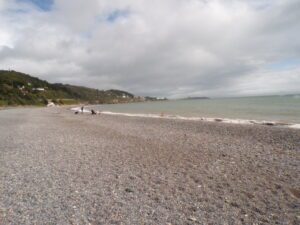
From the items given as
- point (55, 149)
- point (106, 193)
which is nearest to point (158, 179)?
point (106, 193)

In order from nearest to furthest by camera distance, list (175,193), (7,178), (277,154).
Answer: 1. (175,193)
2. (7,178)
3. (277,154)

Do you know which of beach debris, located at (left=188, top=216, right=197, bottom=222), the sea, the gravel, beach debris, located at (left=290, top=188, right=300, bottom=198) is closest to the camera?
beach debris, located at (left=188, top=216, right=197, bottom=222)

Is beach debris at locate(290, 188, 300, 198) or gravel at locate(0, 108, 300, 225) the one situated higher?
beach debris at locate(290, 188, 300, 198)

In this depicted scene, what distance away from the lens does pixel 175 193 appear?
6.14 metres

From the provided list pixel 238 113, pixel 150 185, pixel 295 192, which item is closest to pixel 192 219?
pixel 150 185

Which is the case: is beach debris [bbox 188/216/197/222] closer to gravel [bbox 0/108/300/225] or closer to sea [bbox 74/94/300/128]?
gravel [bbox 0/108/300/225]

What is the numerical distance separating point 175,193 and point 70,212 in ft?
8.25

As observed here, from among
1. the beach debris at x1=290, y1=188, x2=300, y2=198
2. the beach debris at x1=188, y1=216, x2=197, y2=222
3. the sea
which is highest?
the sea

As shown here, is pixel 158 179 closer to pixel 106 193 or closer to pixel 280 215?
pixel 106 193

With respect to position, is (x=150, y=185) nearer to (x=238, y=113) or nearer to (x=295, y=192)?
(x=295, y=192)

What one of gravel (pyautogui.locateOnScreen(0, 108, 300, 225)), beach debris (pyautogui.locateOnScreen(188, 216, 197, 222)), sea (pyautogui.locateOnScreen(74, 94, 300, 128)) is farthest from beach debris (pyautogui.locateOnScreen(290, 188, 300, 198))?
sea (pyautogui.locateOnScreen(74, 94, 300, 128))

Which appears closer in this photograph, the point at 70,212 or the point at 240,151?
the point at 70,212

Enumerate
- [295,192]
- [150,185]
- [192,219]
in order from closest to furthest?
[192,219] < [295,192] < [150,185]

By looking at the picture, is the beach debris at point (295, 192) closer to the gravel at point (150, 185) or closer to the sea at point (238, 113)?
the gravel at point (150, 185)
